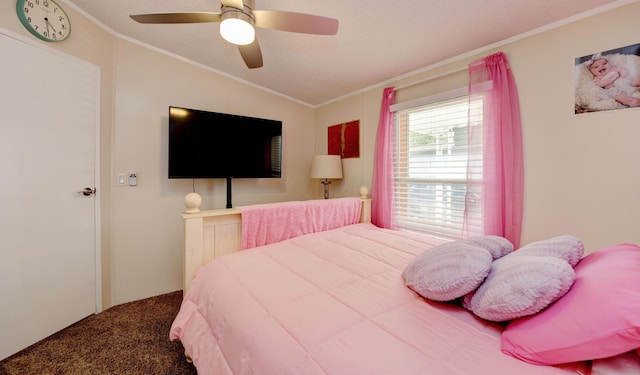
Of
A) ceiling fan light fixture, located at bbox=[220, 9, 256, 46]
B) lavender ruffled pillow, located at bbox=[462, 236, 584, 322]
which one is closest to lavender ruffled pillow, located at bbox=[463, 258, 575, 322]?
lavender ruffled pillow, located at bbox=[462, 236, 584, 322]

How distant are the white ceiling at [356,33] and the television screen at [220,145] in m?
0.63

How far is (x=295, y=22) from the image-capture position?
1.37 metres

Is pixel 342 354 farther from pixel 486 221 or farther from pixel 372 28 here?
pixel 372 28

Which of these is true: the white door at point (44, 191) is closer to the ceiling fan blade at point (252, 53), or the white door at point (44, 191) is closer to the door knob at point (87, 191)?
the door knob at point (87, 191)

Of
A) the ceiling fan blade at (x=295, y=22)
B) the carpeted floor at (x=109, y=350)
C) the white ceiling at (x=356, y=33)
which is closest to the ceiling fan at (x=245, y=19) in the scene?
the ceiling fan blade at (x=295, y=22)

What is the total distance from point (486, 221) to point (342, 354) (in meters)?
1.79

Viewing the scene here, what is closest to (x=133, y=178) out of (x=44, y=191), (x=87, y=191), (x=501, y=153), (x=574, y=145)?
(x=87, y=191)

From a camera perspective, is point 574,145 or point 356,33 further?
point 356,33

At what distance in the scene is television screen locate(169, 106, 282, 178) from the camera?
2.14 meters

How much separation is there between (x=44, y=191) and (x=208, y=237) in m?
1.18

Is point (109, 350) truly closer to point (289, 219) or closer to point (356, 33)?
point (289, 219)

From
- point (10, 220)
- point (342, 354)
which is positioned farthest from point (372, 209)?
point (10, 220)

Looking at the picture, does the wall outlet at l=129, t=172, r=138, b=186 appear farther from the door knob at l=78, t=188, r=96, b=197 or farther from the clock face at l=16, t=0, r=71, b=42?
the clock face at l=16, t=0, r=71, b=42

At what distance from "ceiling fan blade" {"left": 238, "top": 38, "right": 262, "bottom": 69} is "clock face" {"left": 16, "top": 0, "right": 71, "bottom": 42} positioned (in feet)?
4.25
